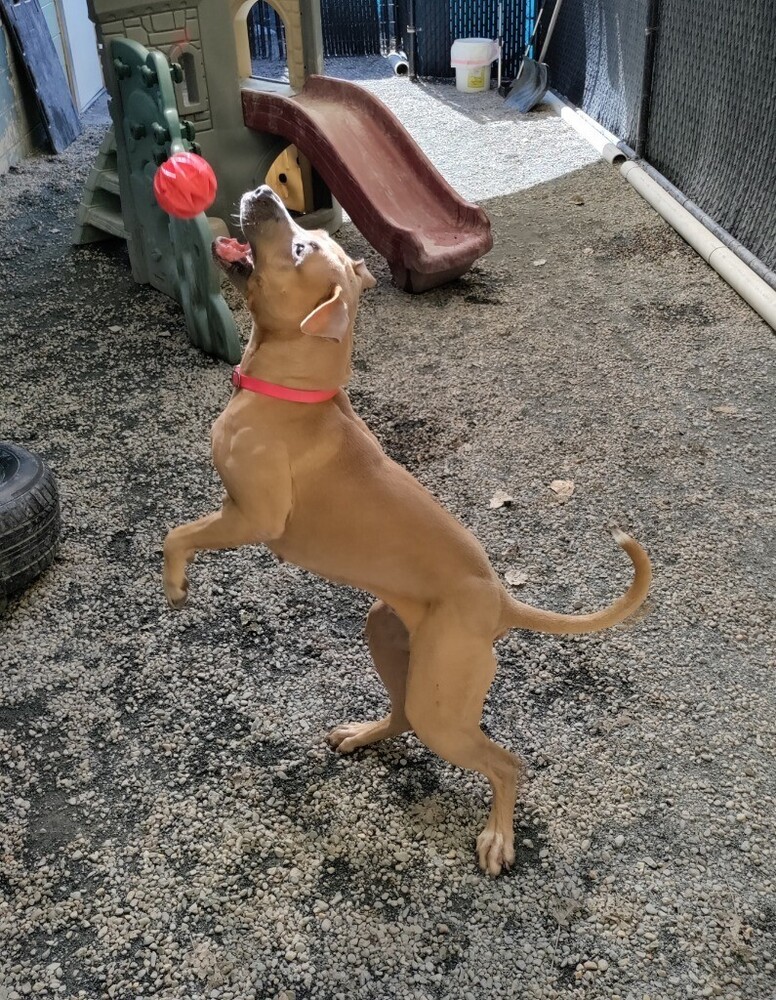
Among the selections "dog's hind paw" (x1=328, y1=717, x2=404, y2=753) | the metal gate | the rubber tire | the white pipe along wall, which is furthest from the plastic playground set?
the metal gate

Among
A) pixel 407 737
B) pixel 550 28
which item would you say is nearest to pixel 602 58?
pixel 550 28

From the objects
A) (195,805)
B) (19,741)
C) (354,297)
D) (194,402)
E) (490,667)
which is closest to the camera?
(354,297)

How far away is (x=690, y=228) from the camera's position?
4.81 meters

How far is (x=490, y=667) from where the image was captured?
160 cm

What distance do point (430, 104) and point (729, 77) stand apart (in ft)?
12.4

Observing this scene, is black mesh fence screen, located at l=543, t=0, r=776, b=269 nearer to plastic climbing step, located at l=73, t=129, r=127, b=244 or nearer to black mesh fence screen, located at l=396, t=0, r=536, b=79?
black mesh fence screen, located at l=396, t=0, r=536, b=79

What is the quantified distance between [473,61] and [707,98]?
376 cm

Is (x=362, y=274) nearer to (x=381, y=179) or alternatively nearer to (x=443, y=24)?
(x=381, y=179)

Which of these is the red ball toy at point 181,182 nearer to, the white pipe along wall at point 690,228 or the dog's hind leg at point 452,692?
the dog's hind leg at point 452,692

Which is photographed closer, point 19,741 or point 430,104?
point 19,741

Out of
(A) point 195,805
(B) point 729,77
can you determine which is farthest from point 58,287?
(B) point 729,77

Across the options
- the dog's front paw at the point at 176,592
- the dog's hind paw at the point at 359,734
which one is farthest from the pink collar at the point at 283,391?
the dog's hind paw at the point at 359,734

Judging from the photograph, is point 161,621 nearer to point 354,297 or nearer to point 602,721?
point 602,721

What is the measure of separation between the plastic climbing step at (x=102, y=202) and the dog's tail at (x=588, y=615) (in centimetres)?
364
